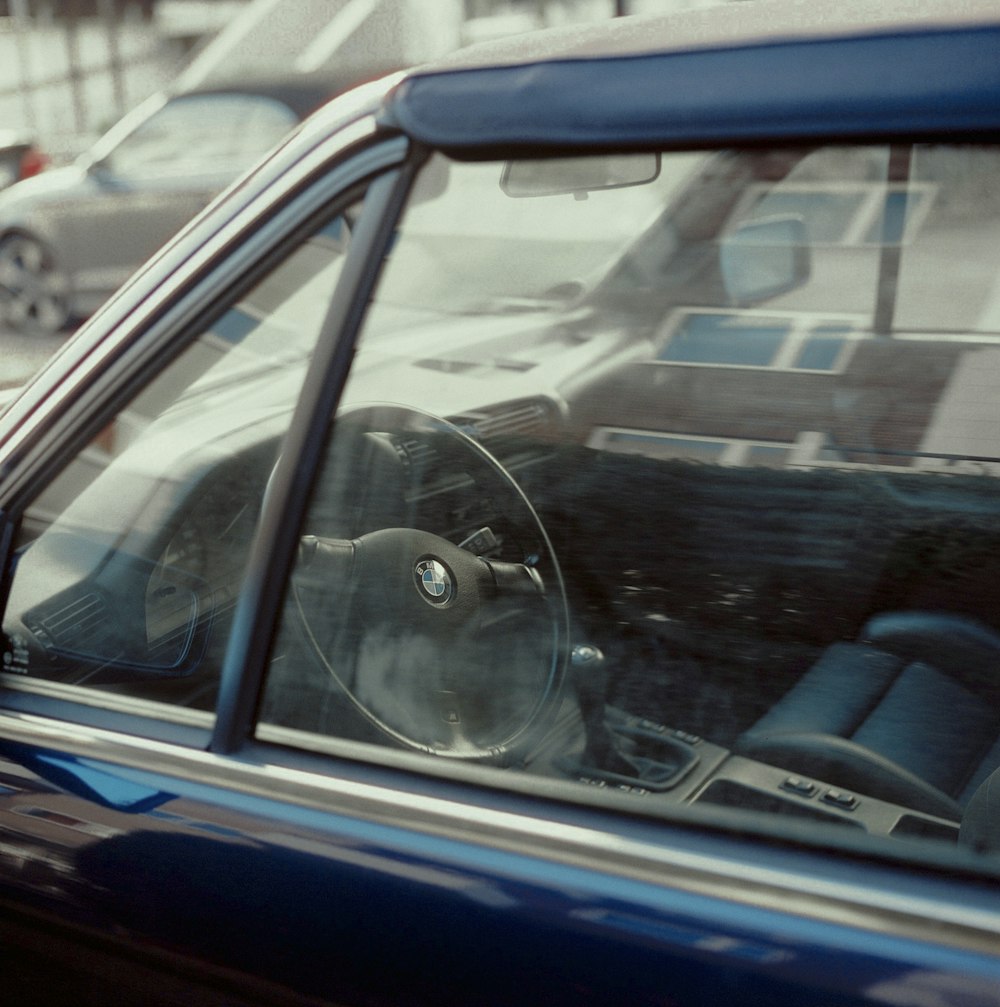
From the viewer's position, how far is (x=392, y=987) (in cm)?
113

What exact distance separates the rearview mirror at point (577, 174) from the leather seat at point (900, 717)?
1.58ft

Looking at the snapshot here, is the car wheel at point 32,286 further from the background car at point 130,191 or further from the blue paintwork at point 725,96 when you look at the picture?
the blue paintwork at point 725,96

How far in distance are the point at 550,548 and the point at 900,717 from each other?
15.2 inches

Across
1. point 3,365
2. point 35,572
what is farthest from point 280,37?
point 35,572

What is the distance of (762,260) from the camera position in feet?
4.41

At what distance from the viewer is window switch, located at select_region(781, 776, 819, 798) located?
114 cm

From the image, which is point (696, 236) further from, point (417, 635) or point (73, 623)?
point (73, 623)

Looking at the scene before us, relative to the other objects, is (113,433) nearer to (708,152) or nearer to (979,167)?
(708,152)

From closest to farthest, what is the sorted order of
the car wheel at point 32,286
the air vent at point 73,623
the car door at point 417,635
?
1. the car door at point 417,635
2. the air vent at point 73,623
3. the car wheel at point 32,286

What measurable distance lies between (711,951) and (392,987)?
31cm

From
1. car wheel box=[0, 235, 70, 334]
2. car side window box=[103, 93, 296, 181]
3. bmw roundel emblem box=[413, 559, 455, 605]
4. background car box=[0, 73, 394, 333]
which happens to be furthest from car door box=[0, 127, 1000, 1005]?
car wheel box=[0, 235, 70, 334]

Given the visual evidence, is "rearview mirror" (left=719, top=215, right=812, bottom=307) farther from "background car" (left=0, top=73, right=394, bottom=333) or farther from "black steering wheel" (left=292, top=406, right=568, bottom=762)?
"background car" (left=0, top=73, right=394, bottom=333)

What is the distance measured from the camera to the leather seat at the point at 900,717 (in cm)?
114

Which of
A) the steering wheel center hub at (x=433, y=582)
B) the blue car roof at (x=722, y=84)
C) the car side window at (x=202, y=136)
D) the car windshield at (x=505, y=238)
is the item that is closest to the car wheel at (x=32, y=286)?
the car side window at (x=202, y=136)
